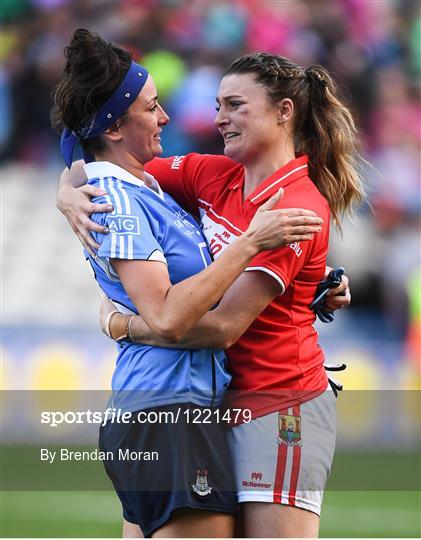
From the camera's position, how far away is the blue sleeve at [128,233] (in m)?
3.23

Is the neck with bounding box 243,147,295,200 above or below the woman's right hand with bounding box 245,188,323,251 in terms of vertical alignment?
above

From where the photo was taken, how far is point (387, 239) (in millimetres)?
9586

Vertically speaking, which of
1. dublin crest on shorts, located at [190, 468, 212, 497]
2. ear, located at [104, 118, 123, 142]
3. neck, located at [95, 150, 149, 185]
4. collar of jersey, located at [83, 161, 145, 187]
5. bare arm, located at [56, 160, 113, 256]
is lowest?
dublin crest on shorts, located at [190, 468, 212, 497]

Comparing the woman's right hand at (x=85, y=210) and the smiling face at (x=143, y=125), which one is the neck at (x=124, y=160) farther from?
the woman's right hand at (x=85, y=210)

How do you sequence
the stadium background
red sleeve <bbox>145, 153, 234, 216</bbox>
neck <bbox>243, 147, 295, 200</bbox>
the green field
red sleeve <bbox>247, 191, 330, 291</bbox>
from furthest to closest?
the stadium background
the green field
red sleeve <bbox>145, 153, 234, 216</bbox>
neck <bbox>243, 147, 295, 200</bbox>
red sleeve <bbox>247, 191, 330, 291</bbox>

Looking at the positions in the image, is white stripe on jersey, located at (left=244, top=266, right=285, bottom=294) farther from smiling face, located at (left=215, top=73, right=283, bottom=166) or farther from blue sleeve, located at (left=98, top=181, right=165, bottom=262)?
smiling face, located at (left=215, top=73, right=283, bottom=166)

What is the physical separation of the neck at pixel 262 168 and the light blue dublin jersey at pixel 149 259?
293 mm

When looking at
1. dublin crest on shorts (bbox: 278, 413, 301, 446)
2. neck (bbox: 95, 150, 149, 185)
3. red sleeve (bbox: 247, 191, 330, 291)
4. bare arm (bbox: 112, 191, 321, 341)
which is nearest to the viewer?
bare arm (bbox: 112, 191, 321, 341)

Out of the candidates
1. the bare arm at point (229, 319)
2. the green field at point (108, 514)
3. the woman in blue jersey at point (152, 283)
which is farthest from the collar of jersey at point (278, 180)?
the green field at point (108, 514)

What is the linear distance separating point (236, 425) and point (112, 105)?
1.13 meters

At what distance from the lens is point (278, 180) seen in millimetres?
3588

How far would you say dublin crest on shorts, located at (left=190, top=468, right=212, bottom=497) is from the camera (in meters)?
3.27

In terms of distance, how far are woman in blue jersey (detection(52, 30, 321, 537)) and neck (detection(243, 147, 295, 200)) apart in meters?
0.27

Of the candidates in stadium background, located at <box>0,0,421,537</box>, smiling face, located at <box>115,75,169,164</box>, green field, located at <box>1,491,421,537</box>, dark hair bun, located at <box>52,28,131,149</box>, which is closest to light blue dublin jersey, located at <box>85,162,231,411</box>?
→ smiling face, located at <box>115,75,169,164</box>
